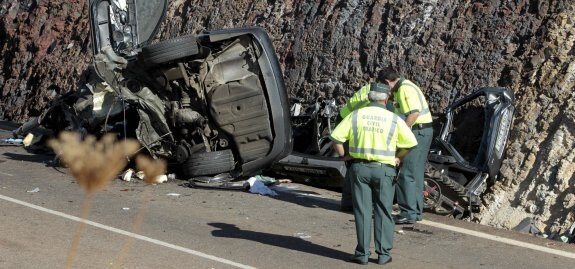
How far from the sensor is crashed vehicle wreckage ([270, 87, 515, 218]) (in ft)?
33.2

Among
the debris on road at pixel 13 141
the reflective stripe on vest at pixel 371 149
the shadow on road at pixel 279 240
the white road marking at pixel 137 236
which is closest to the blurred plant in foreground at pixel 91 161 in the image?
the reflective stripe on vest at pixel 371 149

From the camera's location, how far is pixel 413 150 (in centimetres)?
904

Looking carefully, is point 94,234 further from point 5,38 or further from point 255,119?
point 5,38

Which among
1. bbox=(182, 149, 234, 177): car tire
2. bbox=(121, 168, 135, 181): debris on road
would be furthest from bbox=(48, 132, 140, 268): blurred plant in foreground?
bbox=(121, 168, 135, 181): debris on road

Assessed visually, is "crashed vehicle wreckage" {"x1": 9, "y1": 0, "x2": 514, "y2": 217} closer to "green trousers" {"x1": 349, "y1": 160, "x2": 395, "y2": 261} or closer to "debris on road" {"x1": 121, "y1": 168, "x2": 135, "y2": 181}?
"debris on road" {"x1": 121, "y1": 168, "x2": 135, "y2": 181}

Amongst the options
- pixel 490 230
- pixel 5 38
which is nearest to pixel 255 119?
pixel 490 230

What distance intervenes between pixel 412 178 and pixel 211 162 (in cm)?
308

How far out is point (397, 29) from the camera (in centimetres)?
1382

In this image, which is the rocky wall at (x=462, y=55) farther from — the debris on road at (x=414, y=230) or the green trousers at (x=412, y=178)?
the debris on road at (x=414, y=230)

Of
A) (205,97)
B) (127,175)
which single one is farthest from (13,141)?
(205,97)

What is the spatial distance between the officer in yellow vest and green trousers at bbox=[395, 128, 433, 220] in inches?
69.6

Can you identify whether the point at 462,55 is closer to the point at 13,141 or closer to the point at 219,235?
the point at 219,235

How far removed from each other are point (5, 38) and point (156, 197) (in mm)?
12547

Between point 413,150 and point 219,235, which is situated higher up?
point 413,150
